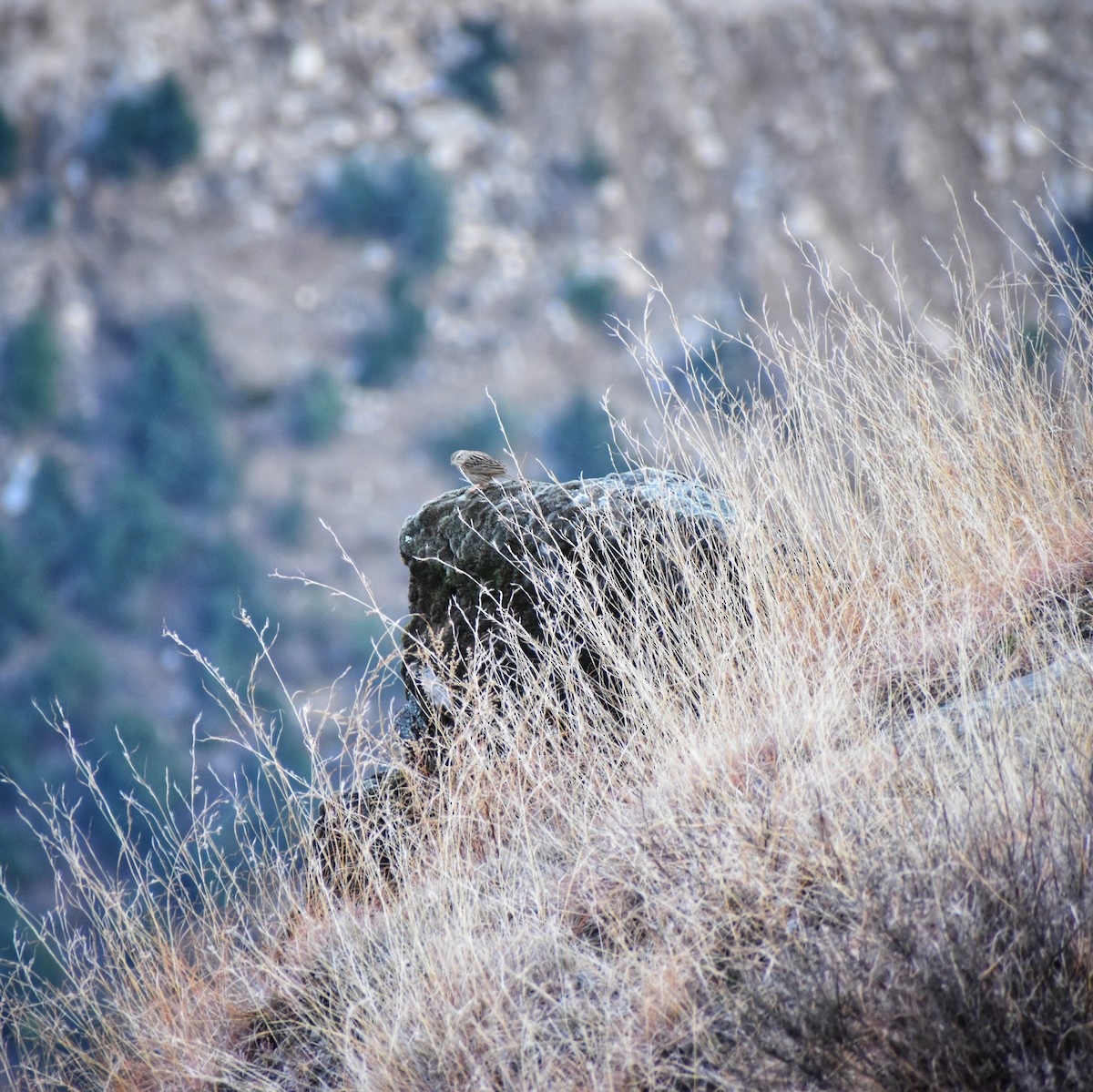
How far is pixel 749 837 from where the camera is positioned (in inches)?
62.9

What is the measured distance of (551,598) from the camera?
7.33ft

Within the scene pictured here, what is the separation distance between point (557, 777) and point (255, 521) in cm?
5310

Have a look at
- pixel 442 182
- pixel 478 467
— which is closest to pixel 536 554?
pixel 478 467

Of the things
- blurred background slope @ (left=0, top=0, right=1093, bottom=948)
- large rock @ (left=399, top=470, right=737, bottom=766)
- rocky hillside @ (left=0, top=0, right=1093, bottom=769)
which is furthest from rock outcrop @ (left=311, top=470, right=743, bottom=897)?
rocky hillside @ (left=0, top=0, right=1093, bottom=769)

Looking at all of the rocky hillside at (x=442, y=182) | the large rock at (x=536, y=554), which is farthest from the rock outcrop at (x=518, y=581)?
the rocky hillside at (x=442, y=182)

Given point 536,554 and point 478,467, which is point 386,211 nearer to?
point 478,467

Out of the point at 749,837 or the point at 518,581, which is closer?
the point at 749,837

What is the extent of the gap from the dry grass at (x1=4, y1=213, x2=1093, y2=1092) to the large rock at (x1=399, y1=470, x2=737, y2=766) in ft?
0.15

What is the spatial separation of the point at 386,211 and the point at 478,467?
70540mm

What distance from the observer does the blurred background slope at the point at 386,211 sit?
5359 centimetres

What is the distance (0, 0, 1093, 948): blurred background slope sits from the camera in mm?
53594

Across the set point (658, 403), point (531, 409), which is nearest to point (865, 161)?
point (531, 409)

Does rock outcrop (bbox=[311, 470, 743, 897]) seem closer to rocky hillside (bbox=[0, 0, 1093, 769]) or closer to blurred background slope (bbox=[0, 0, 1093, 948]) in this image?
blurred background slope (bbox=[0, 0, 1093, 948])

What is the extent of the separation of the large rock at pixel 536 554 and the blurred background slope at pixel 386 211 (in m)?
45.8
